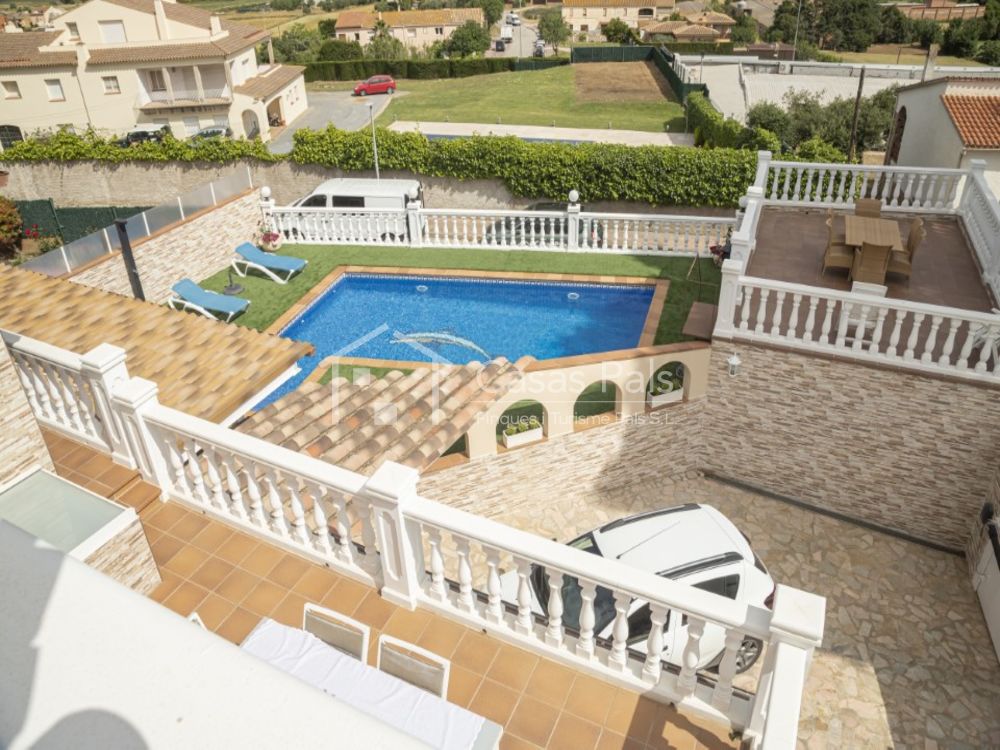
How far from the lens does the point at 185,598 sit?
231 inches

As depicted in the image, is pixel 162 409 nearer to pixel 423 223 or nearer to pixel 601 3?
pixel 423 223

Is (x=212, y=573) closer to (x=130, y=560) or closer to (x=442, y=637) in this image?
(x=130, y=560)

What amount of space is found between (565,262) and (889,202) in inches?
295

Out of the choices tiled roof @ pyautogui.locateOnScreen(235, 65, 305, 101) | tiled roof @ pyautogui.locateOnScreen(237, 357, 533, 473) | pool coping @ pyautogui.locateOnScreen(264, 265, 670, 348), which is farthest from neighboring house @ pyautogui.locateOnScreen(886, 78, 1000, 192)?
tiled roof @ pyautogui.locateOnScreen(235, 65, 305, 101)

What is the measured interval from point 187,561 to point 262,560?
0.68m

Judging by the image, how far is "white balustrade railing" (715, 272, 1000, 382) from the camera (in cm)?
1003

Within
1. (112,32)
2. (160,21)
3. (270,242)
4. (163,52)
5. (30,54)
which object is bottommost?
(270,242)

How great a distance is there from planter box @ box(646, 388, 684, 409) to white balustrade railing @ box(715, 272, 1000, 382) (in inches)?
61.8

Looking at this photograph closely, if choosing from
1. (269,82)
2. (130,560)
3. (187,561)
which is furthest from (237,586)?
(269,82)

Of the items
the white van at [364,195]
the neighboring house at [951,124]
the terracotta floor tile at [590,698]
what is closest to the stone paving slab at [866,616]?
the terracotta floor tile at [590,698]

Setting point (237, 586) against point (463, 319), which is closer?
point (237, 586)

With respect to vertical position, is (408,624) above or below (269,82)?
above

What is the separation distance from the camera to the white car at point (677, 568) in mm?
8461

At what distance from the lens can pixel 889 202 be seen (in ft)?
52.3
